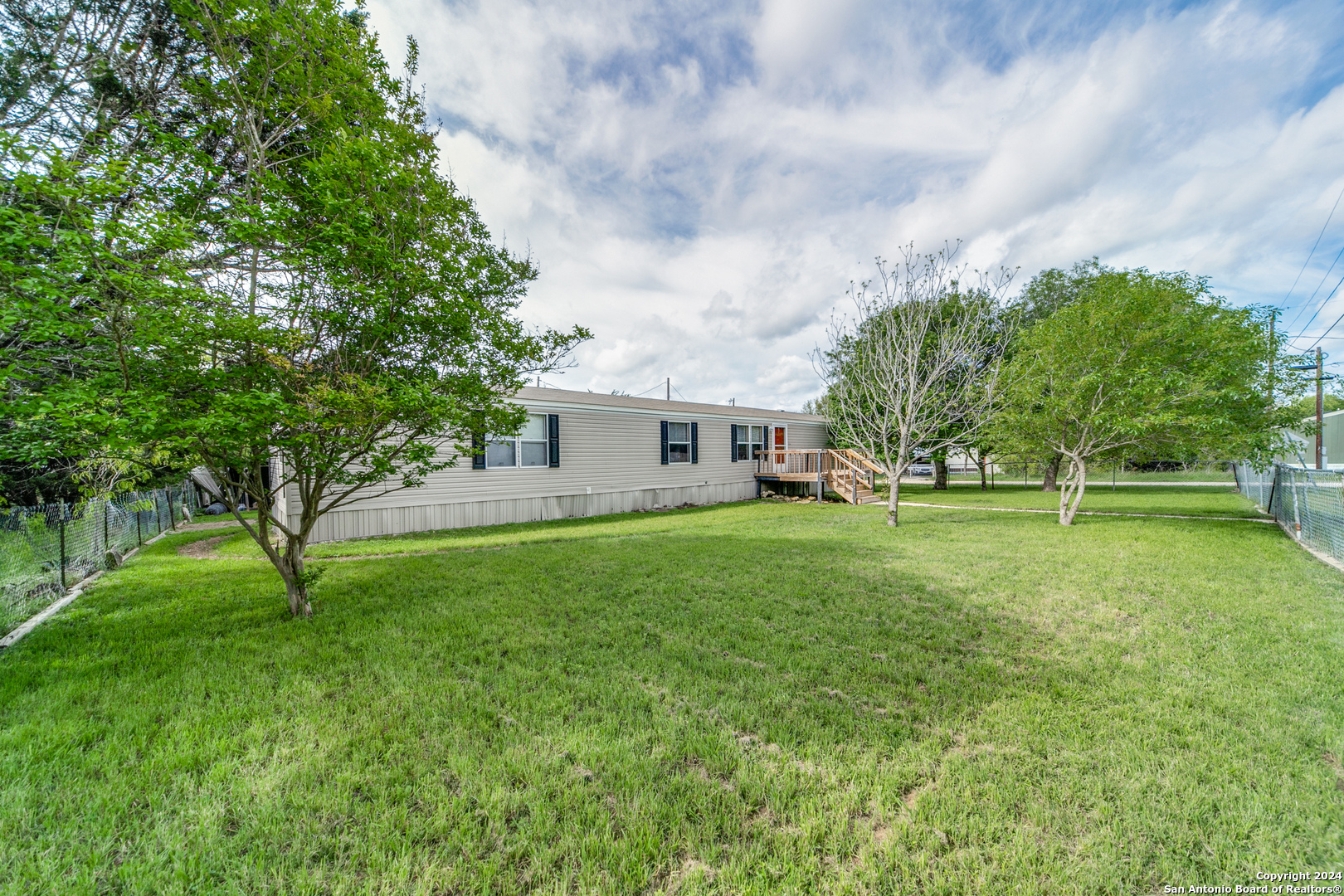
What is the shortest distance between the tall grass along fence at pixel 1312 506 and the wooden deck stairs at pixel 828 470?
7.53m

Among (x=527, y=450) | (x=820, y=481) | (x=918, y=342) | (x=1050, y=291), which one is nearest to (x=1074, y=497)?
(x=918, y=342)

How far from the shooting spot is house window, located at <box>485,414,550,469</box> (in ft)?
39.4

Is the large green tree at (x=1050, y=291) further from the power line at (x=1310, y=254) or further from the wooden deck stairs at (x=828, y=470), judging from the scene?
the wooden deck stairs at (x=828, y=470)

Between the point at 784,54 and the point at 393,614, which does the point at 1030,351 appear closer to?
the point at 784,54

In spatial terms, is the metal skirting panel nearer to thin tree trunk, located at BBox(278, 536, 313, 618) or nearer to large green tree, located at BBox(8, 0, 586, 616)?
thin tree trunk, located at BBox(278, 536, 313, 618)

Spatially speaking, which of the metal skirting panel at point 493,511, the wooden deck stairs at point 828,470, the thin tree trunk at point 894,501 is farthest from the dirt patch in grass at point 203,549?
the wooden deck stairs at point 828,470

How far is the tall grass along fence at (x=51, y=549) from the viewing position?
4.90 meters

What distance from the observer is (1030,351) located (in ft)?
36.1

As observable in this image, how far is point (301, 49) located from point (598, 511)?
36.6 feet

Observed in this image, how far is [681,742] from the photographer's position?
261 cm

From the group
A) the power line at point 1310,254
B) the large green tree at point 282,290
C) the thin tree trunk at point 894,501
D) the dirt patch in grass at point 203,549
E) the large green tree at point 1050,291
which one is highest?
the large green tree at point 1050,291

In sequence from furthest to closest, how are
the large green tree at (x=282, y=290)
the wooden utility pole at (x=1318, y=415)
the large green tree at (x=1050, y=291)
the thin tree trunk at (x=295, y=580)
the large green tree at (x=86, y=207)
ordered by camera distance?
the large green tree at (x=1050, y=291), the wooden utility pole at (x=1318, y=415), the thin tree trunk at (x=295, y=580), the large green tree at (x=282, y=290), the large green tree at (x=86, y=207)

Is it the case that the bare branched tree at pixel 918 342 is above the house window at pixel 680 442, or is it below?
above

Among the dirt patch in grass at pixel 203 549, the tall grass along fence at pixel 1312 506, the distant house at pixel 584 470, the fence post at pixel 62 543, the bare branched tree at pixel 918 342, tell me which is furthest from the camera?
the distant house at pixel 584 470
